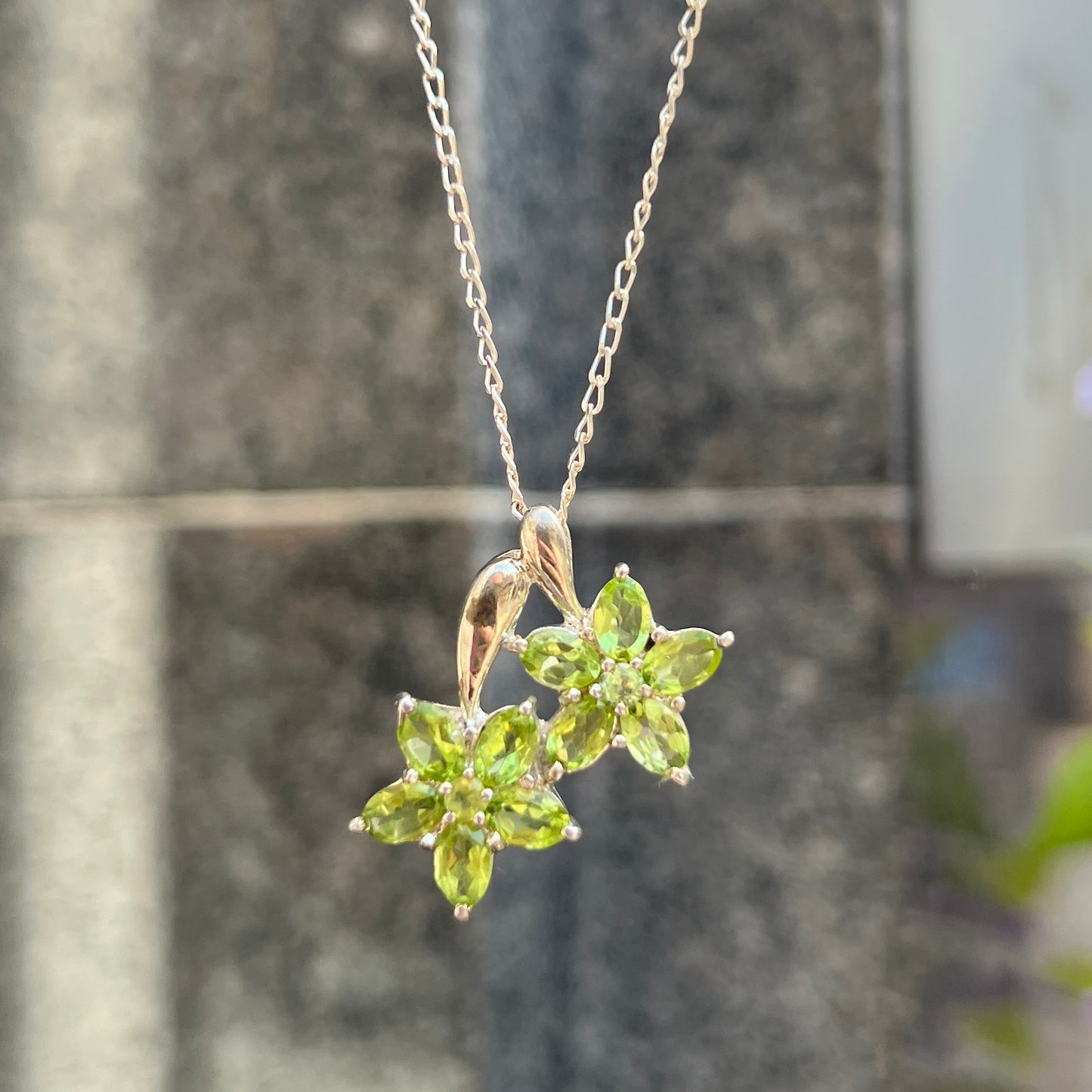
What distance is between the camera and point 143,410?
0.52 metres

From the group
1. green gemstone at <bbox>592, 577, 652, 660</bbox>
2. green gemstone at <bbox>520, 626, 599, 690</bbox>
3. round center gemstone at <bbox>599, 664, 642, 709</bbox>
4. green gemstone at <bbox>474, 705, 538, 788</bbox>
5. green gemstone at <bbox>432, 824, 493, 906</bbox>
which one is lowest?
green gemstone at <bbox>432, 824, 493, 906</bbox>

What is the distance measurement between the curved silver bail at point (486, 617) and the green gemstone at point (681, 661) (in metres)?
0.06

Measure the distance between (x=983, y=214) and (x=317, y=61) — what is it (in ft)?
1.33

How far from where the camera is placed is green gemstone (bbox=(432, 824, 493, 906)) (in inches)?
13.3

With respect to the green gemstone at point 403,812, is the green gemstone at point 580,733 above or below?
above

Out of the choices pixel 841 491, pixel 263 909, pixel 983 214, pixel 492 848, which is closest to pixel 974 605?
pixel 841 491

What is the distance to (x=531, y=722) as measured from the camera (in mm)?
345

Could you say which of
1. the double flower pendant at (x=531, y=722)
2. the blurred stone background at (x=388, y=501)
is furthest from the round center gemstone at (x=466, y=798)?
the blurred stone background at (x=388, y=501)

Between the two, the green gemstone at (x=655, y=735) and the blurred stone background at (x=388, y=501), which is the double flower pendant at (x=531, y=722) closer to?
the green gemstone at (x=655, y=735)

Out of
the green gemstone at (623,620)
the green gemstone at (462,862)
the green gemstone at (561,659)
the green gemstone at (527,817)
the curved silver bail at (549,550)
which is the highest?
the curved silver bail at (549,550)

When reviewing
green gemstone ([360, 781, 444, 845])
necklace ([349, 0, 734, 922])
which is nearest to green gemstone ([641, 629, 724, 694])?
necklace ([349, 0, 734, 922])

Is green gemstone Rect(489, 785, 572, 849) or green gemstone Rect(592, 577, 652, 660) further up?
green gemstone Rect(592, 577, 652, 660)

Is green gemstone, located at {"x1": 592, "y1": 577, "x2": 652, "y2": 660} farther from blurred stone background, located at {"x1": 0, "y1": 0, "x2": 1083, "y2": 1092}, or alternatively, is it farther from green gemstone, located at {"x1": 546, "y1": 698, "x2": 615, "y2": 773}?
blurred stone background, located at {"x1": 0, "y1": 0, "x2": 1083, "y2": 1092}

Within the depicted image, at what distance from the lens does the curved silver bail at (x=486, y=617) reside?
0.35 metres
